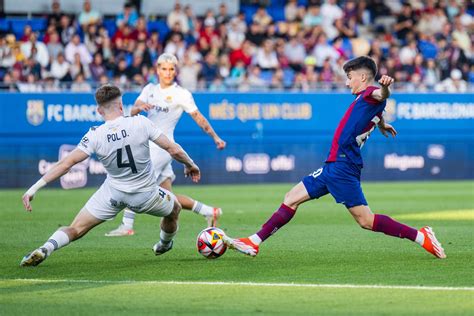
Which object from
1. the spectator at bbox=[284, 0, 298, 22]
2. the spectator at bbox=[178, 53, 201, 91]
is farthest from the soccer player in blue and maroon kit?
the spectator at bbox=[284, 0, 298, 22]

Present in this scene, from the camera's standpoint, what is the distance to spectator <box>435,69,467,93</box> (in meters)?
27.5

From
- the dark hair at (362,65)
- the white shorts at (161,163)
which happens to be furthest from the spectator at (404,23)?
the dark hair at (362,65)

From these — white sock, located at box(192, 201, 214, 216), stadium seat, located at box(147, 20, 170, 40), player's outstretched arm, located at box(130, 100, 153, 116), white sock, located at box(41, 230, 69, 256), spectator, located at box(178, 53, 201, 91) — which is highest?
stadium seat, located at box(147, 20, 170, 40)

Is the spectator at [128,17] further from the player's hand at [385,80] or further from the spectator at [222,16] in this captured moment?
the player's hand at [385,80]

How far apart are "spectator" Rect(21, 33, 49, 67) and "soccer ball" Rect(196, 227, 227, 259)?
46.6ft

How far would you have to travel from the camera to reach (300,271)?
9.48 m

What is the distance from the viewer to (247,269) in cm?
965

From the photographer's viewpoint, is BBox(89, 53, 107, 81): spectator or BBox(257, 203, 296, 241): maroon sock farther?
BBox(89, 53, 107, 81): spectator

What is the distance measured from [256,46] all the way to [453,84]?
5473mm

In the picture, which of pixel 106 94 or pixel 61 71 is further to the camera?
pixel 61 71

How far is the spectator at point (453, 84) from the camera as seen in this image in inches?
1081

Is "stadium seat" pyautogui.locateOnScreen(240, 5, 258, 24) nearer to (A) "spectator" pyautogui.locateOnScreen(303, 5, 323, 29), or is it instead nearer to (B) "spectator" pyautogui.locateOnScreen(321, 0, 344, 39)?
(A) "spectator" pyautogui.locateOnScreen(303, 5, 323, 29)

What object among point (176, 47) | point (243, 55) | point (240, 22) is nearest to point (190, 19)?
point (240, 22)

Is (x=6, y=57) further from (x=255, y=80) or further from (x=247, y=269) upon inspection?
(x=247, y=269)
